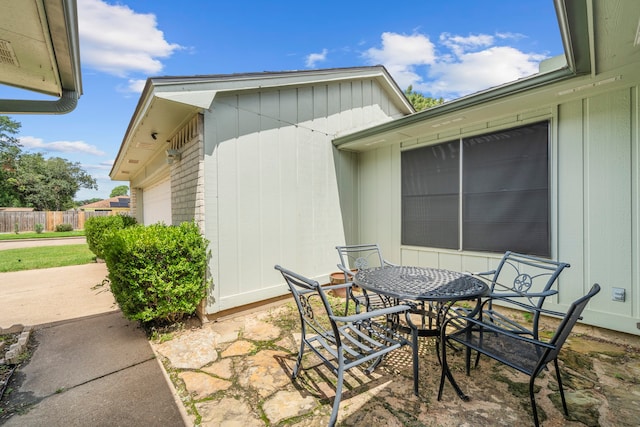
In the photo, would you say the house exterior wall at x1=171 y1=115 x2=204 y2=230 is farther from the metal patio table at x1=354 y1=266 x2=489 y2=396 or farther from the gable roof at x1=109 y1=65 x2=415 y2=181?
the metal patio table at x1=354 y1=266 x2=489 y2=396

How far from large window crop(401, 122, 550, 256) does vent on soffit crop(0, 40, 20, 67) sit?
4.87 meters

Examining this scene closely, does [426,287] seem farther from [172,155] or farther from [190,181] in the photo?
[172,155]

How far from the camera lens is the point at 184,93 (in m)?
3.15

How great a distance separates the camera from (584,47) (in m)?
2.21

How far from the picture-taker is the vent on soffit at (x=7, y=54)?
218 centimetres

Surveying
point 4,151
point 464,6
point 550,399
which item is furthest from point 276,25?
point 4,151

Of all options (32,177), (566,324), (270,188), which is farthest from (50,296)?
(32,177)

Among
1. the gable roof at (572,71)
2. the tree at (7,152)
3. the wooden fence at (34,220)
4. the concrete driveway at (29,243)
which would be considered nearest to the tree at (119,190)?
the tree at (7,152)

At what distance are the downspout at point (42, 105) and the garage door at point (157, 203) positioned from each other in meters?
2.96

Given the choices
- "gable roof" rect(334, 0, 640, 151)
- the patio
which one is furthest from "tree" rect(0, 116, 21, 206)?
"gable roof" rect(334, 0, 640, 151)

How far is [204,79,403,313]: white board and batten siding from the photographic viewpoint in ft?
11.8

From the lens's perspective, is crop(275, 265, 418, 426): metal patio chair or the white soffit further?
the white soffit

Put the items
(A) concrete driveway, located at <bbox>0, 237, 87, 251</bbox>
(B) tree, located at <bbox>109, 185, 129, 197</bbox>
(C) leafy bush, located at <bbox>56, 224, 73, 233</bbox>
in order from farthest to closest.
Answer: (B) tree, located at <bbox>109, 185, 129, 197</bbox>, (C) leafy bush, located at <bbox>56, 224, 73, 233</bbox>, (A) concrete driveway, located at <bbox>0, 237, 87, 251</bbox>

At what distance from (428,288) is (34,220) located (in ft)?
94.8
